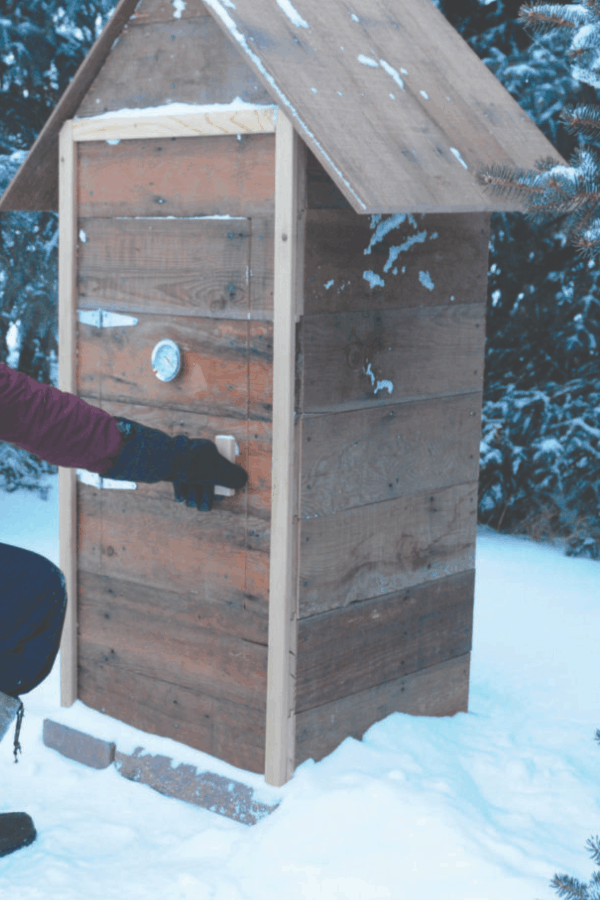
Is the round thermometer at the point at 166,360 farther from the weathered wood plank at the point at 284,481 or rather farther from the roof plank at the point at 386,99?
the roof plank at the point at 386,99

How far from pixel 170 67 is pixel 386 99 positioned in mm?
709

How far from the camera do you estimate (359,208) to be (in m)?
2.81

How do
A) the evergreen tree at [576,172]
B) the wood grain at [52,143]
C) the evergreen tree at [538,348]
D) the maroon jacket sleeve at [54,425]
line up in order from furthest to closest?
the evergreen tree at [538,348]
the wood grain at [52,143]
the maroon jacket sleeve at [54,425]
the evergreen tree at [576,172]

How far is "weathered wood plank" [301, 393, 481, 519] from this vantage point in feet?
10.9

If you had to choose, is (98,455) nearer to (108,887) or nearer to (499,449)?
(108,887)

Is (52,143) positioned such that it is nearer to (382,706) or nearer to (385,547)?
(385,547)

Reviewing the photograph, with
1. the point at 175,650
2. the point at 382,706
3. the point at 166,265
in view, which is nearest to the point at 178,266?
the point at 166,265

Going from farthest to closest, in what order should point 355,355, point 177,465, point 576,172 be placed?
point 355,355 → point 177,465 → point 576,172

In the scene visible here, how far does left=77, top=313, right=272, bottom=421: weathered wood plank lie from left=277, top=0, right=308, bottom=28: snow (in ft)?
3.18

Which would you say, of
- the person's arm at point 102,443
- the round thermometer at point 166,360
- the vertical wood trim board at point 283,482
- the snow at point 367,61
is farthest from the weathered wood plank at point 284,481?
the snow at point 367,61

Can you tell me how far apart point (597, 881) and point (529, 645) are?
123 inches

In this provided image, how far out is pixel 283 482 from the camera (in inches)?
127

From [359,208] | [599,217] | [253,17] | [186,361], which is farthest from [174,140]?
[599,217]

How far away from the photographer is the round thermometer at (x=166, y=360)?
11.4 feet
